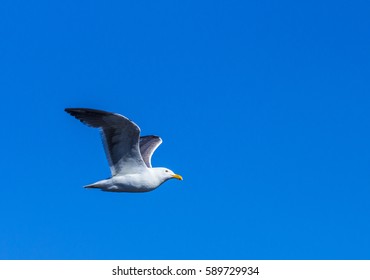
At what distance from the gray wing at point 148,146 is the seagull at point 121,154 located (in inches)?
50.1

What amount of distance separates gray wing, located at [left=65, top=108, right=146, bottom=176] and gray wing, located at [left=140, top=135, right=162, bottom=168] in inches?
60.6

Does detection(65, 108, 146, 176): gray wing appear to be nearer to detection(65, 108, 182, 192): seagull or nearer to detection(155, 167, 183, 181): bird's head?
detection(65, 108, 182, 192): seagull

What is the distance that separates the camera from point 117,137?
30.5 ft

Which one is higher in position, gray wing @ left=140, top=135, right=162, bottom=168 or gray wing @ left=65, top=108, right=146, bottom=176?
gray wing @ left=140, top=135, right=162, bottom=168

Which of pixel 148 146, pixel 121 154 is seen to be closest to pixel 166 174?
pixel 121 154

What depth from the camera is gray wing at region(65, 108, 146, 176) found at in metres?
8.98

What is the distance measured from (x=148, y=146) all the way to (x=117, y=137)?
252 centimetres

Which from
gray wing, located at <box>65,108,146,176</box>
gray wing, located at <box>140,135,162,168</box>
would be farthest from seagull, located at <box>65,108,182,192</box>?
gray wing, located at <box>140,135,162,168</box>

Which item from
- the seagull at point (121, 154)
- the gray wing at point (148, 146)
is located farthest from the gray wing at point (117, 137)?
the gray wing at point (148, 146)

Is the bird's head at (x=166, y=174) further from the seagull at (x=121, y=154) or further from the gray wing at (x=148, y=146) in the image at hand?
the gray wing at (x=148, y=146)

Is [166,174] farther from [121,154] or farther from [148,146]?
[148,146]
